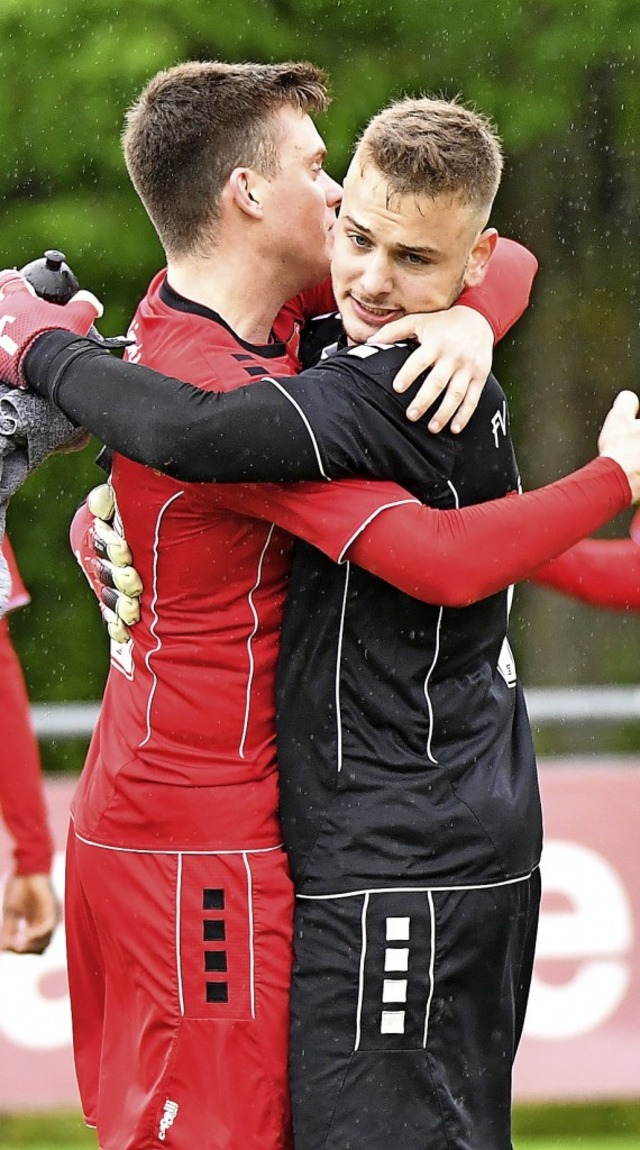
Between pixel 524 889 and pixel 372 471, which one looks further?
pixel 524 889

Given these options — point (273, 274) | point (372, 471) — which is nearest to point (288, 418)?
point (372, 471)

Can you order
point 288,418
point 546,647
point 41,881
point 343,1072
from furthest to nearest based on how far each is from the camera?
1. point 546,647
2. point 41,881
3. point 343,1072
4. point 288,418

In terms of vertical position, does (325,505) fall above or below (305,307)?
below

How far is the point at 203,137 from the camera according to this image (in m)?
3.09

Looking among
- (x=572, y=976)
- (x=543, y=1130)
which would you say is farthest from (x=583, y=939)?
(x=543, y=1130)

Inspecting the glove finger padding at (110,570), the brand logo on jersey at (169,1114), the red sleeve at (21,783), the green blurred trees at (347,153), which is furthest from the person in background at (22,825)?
the green blurred trees at (347,153)

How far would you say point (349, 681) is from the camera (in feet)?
9.66

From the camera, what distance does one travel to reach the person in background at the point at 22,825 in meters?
5.14

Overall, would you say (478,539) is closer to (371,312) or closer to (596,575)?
(371,312)

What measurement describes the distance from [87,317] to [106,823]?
2.80 feet

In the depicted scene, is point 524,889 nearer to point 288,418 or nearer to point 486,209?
point 288,418

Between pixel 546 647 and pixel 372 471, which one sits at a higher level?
pixel 372 471

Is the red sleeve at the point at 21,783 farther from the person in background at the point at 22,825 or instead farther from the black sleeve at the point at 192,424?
the black sleeve at the point at 192,424

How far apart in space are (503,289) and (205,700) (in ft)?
3.02
